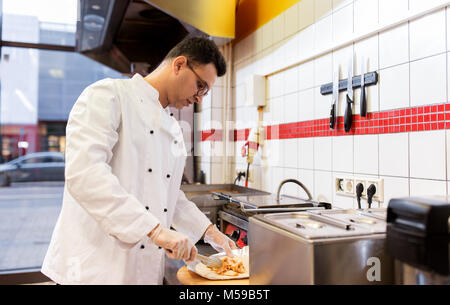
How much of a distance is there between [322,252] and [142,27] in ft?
9.62

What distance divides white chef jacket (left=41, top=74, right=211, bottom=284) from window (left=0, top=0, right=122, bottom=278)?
8.11 ft

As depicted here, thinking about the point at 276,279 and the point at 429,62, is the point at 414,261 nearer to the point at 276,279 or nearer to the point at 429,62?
the point at 276,279

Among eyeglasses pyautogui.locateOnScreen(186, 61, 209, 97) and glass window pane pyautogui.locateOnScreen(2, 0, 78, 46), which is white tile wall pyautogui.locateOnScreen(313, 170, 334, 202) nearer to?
eyeglasses pyautogui.locateOnScreen(186, 61, 209, 97)

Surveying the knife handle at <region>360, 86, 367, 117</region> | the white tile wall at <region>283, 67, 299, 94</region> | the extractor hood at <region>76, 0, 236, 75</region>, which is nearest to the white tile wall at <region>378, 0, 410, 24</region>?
the knife handle at <region>360, 86, 367, 117</region>

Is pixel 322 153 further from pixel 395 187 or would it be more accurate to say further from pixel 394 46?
pixel 394 46

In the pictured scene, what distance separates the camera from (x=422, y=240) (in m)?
0.74

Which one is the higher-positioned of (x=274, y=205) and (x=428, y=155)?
(x=428, y=155)

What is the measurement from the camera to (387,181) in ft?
5.11

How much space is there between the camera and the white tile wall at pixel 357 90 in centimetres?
137

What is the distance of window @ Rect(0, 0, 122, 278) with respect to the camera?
3.32m

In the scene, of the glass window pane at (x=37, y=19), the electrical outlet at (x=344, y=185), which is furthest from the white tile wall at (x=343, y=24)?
the glass window pane at (x=37, y=19)

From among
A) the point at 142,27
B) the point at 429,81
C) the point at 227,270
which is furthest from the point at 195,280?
the point at 142,27

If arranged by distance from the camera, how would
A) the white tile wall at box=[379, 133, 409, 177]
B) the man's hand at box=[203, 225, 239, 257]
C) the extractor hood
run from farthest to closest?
the extractor hood, the white tile wall at box=[379, 133, 409, 177], the man's hand at box=[203, 225, 239, 257]
